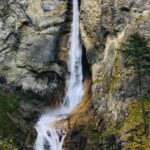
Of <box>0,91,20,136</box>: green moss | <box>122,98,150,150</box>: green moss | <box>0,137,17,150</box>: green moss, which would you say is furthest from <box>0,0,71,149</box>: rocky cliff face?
<box>122,98,150,150</box>: green moss

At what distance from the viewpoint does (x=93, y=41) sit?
3054 inches

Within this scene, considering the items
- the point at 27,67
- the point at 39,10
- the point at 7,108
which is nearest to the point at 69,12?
the point at 39,10

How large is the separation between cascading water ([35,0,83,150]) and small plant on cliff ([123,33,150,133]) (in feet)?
38.0

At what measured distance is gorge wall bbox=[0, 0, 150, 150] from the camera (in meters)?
66.4

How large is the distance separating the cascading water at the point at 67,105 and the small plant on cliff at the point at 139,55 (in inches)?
456

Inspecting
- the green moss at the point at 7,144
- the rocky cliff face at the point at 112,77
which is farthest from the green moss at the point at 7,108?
the rocky cliff face at the point at 112,77

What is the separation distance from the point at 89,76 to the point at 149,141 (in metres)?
20.1

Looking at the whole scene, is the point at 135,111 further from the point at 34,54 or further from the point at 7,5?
the point at 7,5

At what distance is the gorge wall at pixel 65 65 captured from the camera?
218 ft

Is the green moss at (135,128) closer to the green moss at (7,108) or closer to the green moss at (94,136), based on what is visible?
the green moss at (94,136)

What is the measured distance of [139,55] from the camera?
63219 mm

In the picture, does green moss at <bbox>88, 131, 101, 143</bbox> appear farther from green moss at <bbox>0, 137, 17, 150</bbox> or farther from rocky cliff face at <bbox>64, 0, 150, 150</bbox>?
green moss at <bbox>0, 137, 17, 150</bbox>

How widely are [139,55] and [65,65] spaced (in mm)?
21130

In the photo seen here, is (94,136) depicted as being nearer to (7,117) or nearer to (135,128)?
(135,128)
